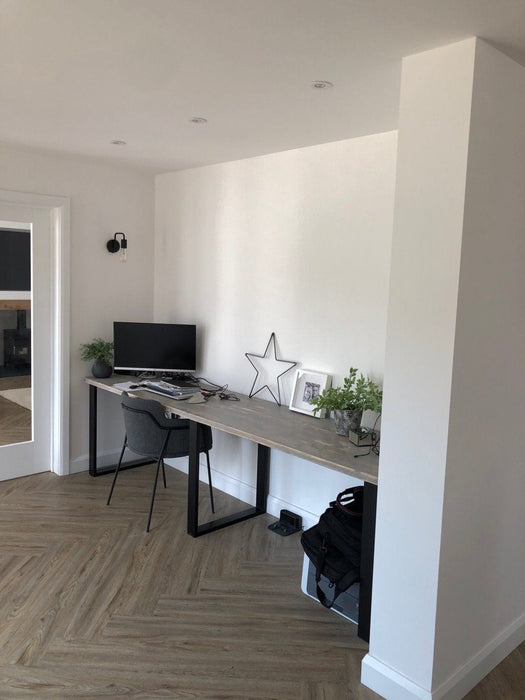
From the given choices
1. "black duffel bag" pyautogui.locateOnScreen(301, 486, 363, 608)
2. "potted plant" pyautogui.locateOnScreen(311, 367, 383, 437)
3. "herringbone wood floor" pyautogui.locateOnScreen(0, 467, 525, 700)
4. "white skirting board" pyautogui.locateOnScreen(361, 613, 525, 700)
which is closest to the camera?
"white skirting board" pyautogui.locateOnScreen(361, 613, 525, 700)

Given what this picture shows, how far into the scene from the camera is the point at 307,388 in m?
3.57

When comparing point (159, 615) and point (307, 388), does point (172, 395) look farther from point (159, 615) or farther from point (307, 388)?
point (159, 615)

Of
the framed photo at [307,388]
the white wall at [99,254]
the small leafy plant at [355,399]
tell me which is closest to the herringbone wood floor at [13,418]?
the white wall at [99,254]

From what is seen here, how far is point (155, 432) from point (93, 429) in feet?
3.18

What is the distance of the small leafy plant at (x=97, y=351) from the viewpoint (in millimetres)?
4453

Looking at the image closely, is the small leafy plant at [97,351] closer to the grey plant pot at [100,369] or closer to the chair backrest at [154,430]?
the grey plant pot at [100,369]

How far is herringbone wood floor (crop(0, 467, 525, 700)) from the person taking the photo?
2.38 m

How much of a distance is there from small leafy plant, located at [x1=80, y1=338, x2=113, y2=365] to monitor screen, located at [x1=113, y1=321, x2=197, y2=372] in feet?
0.38

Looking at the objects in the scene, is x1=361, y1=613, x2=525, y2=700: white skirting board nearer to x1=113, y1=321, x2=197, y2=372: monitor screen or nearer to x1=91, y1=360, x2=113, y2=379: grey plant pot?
x1=113, y1=321, x2=197, y2=372: monitor screen

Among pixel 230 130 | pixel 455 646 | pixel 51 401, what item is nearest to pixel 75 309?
pixel 51 401

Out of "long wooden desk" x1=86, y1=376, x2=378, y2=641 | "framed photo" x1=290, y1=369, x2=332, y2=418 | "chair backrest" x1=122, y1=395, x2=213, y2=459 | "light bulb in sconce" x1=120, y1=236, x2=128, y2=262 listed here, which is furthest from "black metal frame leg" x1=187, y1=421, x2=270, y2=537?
"light bulb in sconce" x1=120, y1=236, x2=128, y2=262

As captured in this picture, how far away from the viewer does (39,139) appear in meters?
3.68

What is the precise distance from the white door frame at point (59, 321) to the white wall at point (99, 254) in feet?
0.20

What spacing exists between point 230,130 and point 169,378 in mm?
1876
